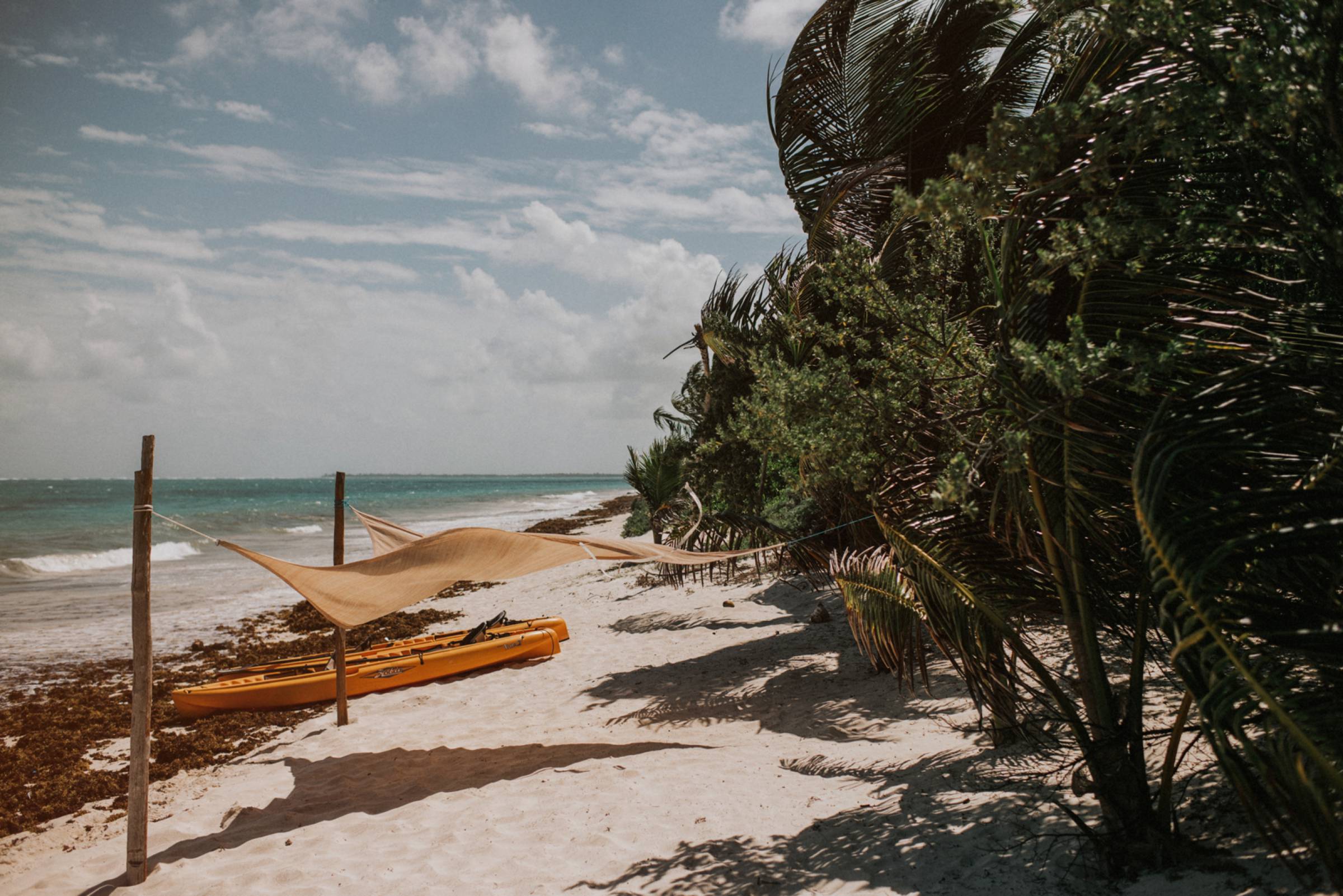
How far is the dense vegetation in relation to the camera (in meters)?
2.00

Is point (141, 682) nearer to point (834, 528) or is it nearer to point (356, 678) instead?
point (356, 678)

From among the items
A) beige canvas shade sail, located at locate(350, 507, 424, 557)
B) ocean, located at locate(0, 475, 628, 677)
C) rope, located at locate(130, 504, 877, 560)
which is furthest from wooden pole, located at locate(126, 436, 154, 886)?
ocean, located at locate(0, 475, 628, 677)

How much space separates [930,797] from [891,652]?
0.74 metres

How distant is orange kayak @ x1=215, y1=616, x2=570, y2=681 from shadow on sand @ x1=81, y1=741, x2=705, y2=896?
6.63 feet

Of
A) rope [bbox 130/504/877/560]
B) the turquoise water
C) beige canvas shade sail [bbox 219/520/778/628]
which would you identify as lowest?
the turquoise water

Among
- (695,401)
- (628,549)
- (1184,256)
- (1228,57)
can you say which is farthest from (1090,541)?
(695,401)

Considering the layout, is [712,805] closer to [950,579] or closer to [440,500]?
[950,579]

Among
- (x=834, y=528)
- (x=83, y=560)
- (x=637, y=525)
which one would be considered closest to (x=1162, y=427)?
(x=834, y=528)

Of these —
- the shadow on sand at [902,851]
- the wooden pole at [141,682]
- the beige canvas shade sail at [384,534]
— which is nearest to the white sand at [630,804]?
the shadow on sand at [902,851]

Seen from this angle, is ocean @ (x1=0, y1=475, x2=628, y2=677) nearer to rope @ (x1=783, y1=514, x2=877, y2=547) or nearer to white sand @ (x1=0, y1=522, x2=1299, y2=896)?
white sand @ (x1=0, y1=522, x2=1299, y2=896)

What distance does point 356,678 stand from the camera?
25.0 feet

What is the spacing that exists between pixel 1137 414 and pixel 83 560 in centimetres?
2464

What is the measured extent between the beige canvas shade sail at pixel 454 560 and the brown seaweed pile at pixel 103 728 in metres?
1.95

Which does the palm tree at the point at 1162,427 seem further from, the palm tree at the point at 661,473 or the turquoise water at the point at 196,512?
the turquoise water at the point at 196,512
